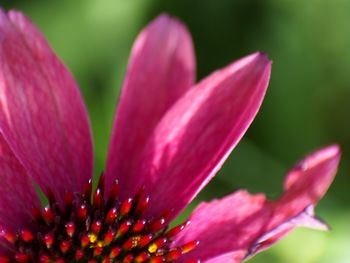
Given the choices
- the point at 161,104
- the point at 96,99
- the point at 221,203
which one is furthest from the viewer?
the point at 96,99

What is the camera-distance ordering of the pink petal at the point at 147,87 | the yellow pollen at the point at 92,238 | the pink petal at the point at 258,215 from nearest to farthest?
1. the pink petal at the point at 258,215
2. the yellow pollen at the point at 92,238
3. the pink petal at the point at 147,87

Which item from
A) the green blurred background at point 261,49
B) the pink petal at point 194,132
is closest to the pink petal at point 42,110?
the pink petal at point 194,132

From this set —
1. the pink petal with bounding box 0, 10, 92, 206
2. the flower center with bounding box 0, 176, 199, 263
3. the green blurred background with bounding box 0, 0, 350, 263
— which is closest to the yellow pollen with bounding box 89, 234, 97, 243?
the flower center with bounding box 0, 176, 199, 263

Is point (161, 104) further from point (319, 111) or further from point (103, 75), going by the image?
point (319, 111)

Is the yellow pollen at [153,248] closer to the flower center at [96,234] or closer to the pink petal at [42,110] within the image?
the flower center at [96,234]

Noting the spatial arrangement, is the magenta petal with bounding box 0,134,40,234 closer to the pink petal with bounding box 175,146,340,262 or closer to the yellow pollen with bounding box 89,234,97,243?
the yellow pollen with bounding box 89,234,97,243

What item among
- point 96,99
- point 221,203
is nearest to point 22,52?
point 221,203
